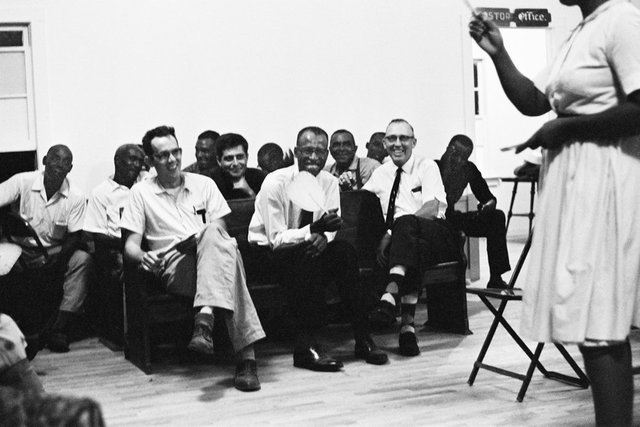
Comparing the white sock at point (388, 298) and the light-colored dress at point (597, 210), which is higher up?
the light-colored dress at point (597, 210)

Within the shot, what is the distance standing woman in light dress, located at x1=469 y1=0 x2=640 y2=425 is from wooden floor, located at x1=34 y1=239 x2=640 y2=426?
1.39 m

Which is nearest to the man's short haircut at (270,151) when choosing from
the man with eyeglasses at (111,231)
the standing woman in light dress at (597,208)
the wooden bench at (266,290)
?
the man with eyeglasses at (111,231)

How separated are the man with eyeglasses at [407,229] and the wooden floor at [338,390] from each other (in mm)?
277

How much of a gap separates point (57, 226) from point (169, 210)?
1.37m

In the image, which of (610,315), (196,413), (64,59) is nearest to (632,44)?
(610,315)

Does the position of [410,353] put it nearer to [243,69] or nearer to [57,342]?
[57,342]

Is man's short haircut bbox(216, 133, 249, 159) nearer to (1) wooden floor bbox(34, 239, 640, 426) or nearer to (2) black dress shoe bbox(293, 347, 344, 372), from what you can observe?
(1) wooden floor bbox(34, 239, 640, 426)

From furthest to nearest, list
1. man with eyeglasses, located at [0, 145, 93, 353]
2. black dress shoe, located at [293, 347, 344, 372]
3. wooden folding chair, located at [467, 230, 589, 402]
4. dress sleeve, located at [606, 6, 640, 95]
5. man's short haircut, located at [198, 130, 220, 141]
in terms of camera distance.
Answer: man's short haircut, located at [198, 130, 220, 141], man with eyeglasses, located at [0, 145, 93, 353], black dress shoe, located at [293, 347, 344, 372], wooden folding chair, located at [467, 230, 589, 402], dress sleeve, located at [606, 6, 640, 95]

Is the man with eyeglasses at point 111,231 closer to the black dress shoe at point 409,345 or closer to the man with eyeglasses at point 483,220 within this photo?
the black dress shoe at point 409,345

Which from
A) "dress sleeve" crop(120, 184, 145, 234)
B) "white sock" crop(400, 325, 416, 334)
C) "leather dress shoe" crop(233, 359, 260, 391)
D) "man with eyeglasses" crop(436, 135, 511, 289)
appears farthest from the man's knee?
"man with eyeglasses" crop(436, 135, 511, 289)

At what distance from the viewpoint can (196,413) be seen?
3.71 meters

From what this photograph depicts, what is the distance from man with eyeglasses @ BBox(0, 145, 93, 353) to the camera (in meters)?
5.40

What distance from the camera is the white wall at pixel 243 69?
658cm

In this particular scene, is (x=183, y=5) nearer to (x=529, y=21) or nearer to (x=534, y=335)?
(x=529, y=21)
